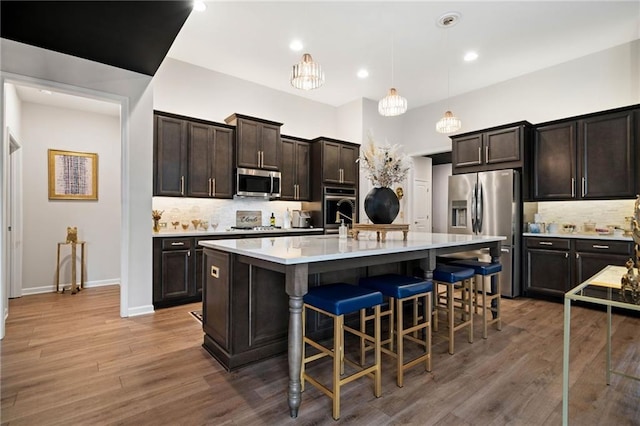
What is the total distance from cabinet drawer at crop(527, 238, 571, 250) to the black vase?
282cm

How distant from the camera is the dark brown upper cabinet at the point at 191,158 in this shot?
13.3ft

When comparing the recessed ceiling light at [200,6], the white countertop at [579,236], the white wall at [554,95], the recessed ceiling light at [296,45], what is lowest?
the white countertop at [579,236]

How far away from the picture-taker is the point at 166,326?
3223 millimetres

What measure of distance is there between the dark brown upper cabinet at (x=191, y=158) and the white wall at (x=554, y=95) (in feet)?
13.0

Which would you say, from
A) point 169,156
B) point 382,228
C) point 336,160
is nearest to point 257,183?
point 169,156

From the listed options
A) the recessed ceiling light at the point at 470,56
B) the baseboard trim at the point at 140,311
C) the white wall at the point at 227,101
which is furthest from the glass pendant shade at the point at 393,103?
the baseboard trim at the point at 140,311

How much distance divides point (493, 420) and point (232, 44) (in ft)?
15.2

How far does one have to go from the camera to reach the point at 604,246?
150 inches

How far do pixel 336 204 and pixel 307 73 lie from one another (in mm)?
2997

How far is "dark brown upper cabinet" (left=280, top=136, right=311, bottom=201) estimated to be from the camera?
5.35m

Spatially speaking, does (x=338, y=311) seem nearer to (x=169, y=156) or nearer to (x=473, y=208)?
(x=169, y=156)

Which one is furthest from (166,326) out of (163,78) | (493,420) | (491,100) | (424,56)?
(491,100)

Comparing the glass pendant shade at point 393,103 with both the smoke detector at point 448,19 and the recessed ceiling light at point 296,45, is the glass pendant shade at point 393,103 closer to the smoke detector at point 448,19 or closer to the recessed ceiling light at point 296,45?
the smoke detector at point 448,19

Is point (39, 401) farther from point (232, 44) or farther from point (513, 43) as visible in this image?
point (513, 43)
